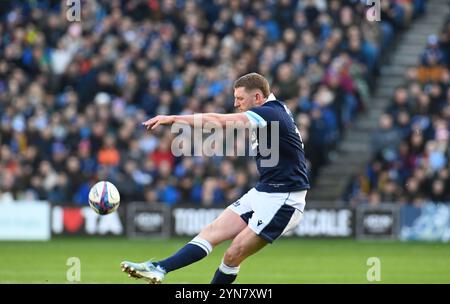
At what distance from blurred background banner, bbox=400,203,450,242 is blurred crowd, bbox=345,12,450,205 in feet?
1.34

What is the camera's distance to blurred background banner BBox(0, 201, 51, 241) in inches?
871

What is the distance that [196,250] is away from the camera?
11.1 m

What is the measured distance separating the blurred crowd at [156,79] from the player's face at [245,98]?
39.5ft

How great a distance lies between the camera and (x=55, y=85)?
24.9 metres

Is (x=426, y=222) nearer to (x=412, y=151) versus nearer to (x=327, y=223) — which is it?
(x=412, y=151)

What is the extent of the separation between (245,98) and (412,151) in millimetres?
13356

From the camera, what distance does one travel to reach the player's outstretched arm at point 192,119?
1017cm

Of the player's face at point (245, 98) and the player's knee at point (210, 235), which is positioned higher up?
the player's face at point (245, 98)

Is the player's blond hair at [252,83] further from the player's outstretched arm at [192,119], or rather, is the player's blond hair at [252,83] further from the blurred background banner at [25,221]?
the blurred background banner at [25,221]

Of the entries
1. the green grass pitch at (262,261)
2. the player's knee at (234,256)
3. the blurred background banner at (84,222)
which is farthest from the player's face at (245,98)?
the blurred background banner at (84,222)

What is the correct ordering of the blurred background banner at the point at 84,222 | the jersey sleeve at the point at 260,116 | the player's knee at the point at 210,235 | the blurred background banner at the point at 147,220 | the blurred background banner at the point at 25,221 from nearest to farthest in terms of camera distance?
the jersey sleeve at the point at 260,116 < the player's knee at the point at 210,235 < the blurred background banner at the point at 25,221 < the blurred background banner at the point at 84,222 < the blurred background banner at the point at 147,220

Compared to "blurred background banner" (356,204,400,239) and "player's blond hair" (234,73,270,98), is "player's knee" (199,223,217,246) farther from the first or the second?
"blurred background banner" (356,204,400,239)

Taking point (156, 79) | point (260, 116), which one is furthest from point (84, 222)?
point (260, 116)
